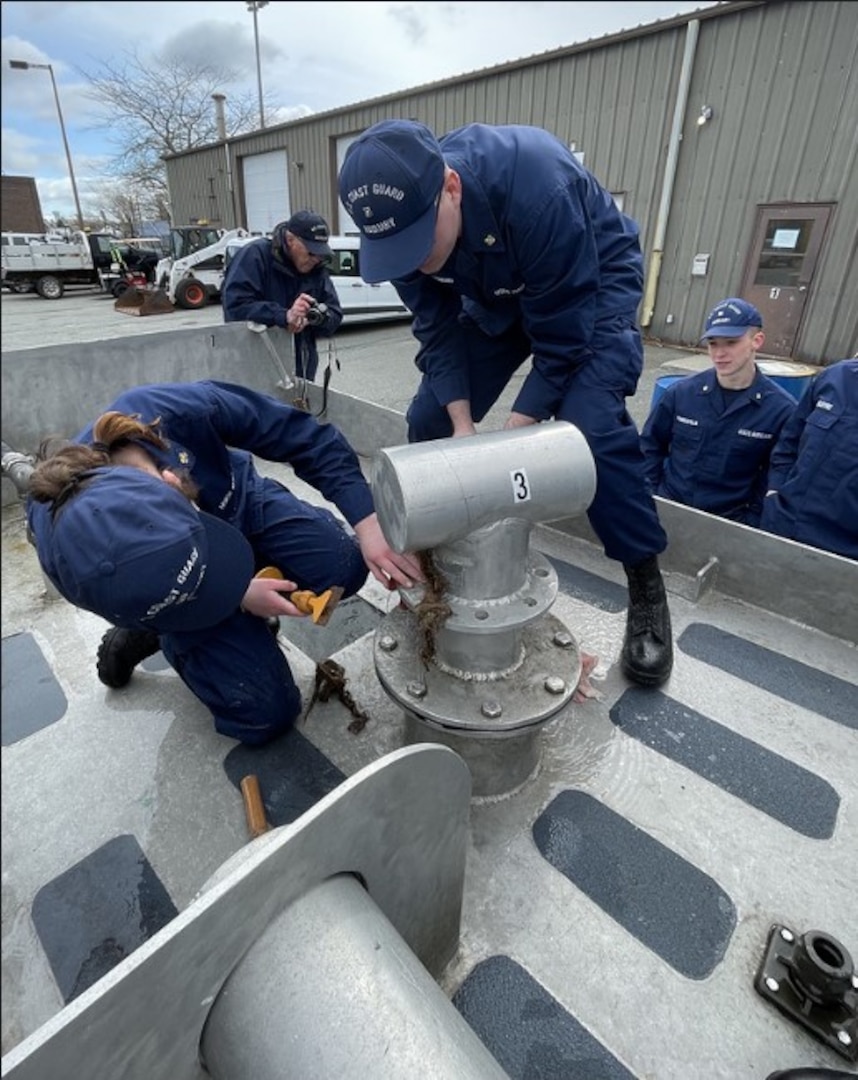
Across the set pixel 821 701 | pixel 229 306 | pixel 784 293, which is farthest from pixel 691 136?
pixel 821 701

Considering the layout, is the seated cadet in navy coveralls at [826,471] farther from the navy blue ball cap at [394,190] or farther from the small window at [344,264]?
the small window at [344,264]

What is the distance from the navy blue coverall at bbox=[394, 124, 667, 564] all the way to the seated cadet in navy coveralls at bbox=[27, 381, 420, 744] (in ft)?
1.86

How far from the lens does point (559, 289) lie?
153 centimetres

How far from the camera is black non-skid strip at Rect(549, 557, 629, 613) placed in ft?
7.09

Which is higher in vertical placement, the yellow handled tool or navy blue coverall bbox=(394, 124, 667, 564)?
navy blue coverall bbox=(394, 124, 667, 564)

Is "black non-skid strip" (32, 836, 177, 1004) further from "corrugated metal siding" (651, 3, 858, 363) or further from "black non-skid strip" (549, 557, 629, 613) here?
"corrugated metal siding" (651, 3, 858, 363)

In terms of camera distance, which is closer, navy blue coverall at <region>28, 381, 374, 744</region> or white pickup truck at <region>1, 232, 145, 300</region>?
navy blue coverall at <region>28, 381, 374, 744</region>

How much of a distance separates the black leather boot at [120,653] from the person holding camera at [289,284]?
2518 mm

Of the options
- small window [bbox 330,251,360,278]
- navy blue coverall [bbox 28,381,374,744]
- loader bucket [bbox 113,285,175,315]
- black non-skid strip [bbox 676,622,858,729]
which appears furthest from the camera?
loader bucket [bbox 113,285,175,315]

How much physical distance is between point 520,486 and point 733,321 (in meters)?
1.85

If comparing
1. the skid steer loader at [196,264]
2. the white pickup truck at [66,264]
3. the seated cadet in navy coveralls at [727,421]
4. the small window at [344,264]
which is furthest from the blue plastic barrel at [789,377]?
the white pickup truck at [66,264]

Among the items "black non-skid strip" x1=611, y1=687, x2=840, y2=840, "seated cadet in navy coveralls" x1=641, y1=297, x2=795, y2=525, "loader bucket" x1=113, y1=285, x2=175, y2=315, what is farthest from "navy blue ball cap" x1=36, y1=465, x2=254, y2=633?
"loader bucket" x1=113, y1=285, x2=175, y2=315

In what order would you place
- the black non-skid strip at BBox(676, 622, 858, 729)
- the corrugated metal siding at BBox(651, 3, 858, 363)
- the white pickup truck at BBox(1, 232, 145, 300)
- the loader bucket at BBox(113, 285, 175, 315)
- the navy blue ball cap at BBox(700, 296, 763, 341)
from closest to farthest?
the black non-skid strip at BBox(676, 622, 858, 729) < the navy blue ball cap at BBox(700, 296, 763, 341) < the corrugated metal siding at BBox(651, 3, 858, 363) < the loader bucket at BBox(113, 285, 175, 315) < the white pickup truck at BBox(1, 232, 145, 300)

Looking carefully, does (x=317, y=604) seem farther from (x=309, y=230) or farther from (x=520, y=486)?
(x=309, y=230)
